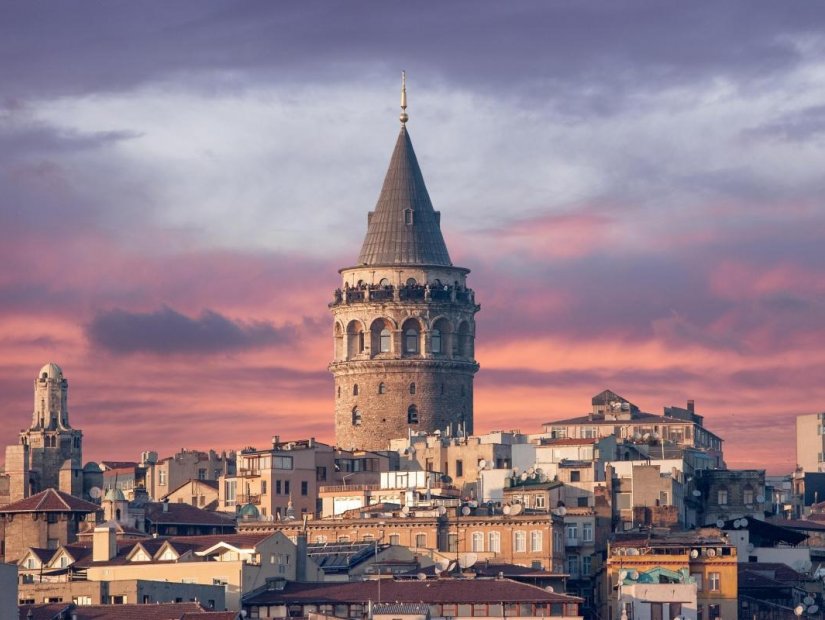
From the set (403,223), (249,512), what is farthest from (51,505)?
(403,223)

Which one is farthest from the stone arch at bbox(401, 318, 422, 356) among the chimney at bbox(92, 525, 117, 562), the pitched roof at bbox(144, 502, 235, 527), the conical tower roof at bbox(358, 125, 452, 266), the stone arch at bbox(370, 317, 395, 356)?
the chimney at bbox(92, 525, 117, 562)

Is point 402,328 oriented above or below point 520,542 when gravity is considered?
above

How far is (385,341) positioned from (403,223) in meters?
7.88

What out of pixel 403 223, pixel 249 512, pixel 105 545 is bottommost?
pixel 105 545

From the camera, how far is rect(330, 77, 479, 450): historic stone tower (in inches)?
7539

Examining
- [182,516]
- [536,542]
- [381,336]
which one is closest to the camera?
[536,542]

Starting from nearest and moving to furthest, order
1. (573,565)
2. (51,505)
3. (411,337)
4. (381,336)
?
(573,565)
(51,505)
(411,337)
(381,336)

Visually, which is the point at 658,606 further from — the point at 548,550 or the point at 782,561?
the point at 782,561

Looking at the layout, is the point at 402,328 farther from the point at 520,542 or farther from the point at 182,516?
the point at 520,542

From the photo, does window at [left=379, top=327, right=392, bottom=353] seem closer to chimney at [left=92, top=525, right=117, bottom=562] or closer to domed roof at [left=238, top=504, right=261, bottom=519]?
domed roof at [left=238, top=504, right=261, bottom=519]

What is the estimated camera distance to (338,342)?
195 meters

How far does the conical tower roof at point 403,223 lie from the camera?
635ft

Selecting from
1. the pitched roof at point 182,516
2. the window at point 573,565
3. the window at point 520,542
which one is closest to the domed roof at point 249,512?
the pitched roof at point 182,516

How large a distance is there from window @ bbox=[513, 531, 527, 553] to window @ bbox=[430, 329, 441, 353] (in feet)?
136
